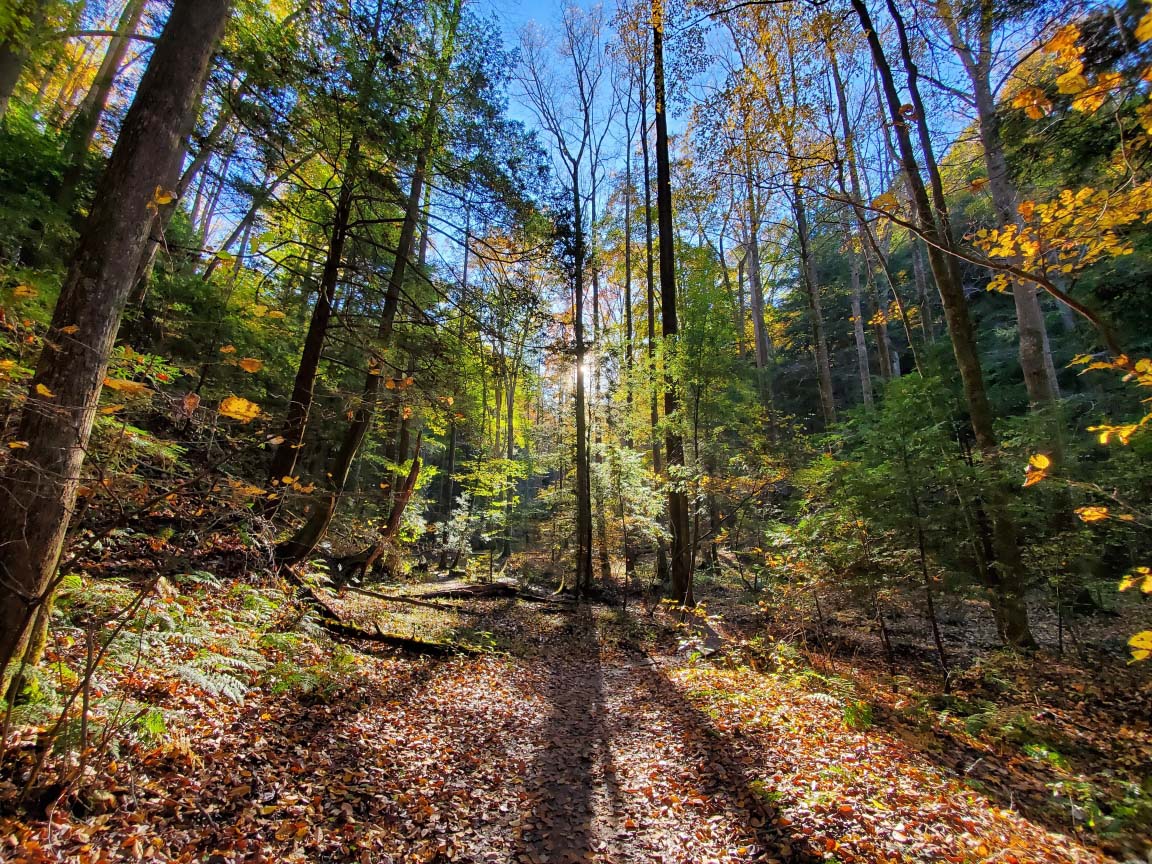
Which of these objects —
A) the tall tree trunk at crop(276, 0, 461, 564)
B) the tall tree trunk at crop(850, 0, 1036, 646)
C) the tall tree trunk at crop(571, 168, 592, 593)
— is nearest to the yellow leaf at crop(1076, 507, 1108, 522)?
the tall tree trunk at crop(850, 0, 1036, 646)

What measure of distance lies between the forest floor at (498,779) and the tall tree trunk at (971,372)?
97.3 inches

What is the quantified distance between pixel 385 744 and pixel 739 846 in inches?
115

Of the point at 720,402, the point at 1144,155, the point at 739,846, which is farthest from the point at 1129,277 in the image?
the point at 739,846

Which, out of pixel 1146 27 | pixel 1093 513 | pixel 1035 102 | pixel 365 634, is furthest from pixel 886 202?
pixel 365 634

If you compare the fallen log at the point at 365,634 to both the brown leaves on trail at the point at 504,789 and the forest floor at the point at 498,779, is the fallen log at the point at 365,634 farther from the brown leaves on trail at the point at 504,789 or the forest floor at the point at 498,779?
the brown leaves on trail at the point at 504,789

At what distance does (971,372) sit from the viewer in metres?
7.34

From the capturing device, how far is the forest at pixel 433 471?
9.46 feet

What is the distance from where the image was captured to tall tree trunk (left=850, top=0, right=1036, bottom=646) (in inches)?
254

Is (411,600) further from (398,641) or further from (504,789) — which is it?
(504,789)

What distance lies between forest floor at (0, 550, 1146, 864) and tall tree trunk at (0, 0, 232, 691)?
1.14 meters

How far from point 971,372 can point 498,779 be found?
8531 millimetres

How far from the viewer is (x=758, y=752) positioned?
4297mm

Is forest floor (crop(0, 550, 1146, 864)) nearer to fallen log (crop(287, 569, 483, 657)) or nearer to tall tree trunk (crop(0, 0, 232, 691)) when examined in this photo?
fallen log (crop(287, 569, 483, 657))

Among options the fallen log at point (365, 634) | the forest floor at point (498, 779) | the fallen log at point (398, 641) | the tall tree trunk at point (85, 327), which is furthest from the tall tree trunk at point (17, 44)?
the fallen log at point (398, 641)
